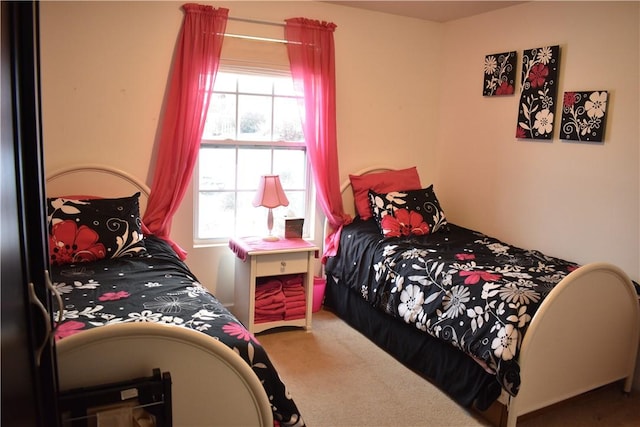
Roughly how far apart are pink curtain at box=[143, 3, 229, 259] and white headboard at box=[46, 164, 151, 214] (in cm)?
11

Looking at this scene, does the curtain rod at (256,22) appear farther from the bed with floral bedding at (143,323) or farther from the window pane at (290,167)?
the bed with floral bedding at (143,323)

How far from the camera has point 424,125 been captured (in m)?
4.16

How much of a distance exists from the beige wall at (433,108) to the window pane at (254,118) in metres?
0.46

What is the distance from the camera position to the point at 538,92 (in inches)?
133

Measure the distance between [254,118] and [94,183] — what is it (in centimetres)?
111

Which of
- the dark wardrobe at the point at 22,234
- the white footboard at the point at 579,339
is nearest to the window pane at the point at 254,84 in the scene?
the white footboard at the point at 579,339

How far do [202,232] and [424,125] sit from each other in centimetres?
189

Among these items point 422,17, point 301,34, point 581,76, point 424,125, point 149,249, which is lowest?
point 149,249

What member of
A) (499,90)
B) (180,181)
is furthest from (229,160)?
(499,90)

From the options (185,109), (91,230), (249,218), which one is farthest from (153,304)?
(249,218)

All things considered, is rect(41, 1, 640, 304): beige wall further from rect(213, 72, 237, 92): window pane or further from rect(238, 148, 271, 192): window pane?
rect(238, 148, 271, 192): window pane

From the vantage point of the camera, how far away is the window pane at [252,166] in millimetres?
3621

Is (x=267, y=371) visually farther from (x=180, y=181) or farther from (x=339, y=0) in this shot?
(x=339, y=0)

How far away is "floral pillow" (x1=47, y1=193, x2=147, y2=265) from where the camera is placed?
2607 mm
